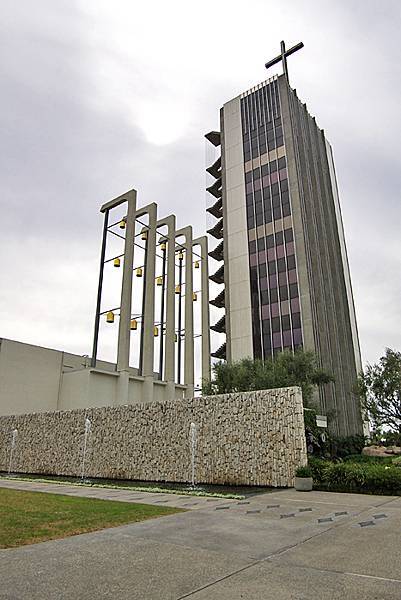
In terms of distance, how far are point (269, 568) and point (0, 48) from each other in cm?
1444

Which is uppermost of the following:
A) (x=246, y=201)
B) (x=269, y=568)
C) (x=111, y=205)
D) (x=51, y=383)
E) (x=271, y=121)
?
(x=271, y=121)

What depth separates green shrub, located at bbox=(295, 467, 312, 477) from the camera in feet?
40.8

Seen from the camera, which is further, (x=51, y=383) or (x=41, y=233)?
(x=51, y=383)

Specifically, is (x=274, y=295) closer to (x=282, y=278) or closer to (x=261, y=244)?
(x=282, y=278)

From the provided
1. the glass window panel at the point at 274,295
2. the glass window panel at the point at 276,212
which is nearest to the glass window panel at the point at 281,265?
the glass window panel at the point at 274,295

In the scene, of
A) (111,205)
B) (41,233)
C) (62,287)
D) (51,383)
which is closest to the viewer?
(41,233)

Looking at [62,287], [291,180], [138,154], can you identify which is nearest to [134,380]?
[62,287]

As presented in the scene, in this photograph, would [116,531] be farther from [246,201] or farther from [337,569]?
[246,201]

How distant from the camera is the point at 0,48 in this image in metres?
12.3

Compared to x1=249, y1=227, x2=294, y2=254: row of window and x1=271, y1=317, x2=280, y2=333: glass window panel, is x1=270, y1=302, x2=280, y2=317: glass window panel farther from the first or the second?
x1=249, y1=227, x2=294, y2=254: row of window

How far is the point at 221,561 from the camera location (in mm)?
4949

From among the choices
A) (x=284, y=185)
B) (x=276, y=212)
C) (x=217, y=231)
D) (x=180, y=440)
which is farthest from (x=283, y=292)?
(x=180, y=440)

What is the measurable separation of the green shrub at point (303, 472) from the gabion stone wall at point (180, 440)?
1.52 ft

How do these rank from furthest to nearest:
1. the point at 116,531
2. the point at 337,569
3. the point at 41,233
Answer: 1. the point at 41,233
2. the point at 116,531
3. the point at 337,569
